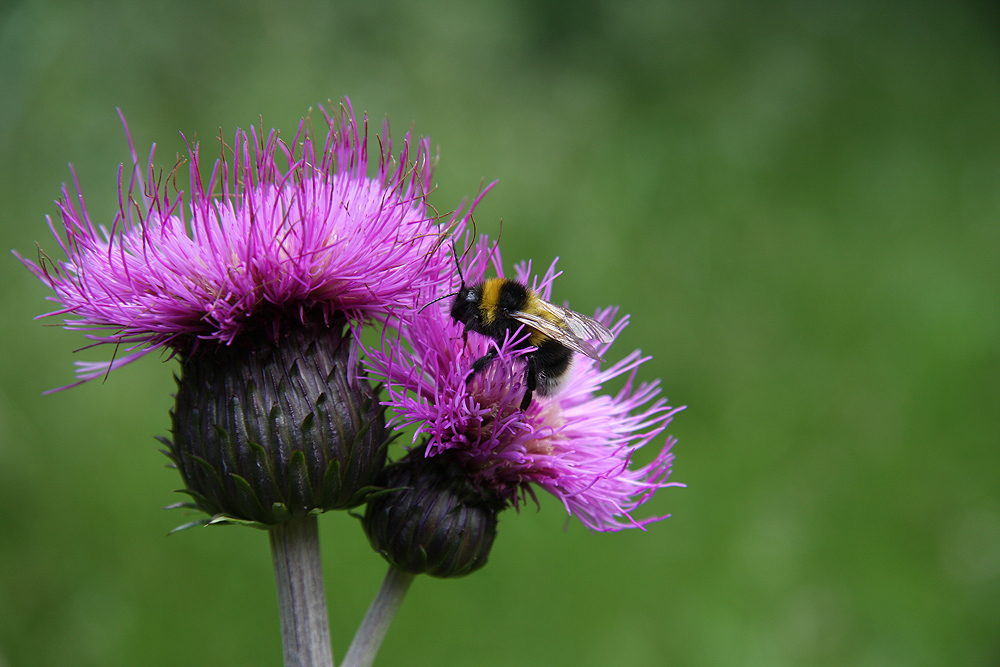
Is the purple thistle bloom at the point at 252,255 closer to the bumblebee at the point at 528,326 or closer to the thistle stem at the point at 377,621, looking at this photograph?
the bumblebee at the point at 528,326

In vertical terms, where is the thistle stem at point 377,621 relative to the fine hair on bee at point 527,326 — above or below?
below

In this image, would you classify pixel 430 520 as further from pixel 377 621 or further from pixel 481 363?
pixel 481 363

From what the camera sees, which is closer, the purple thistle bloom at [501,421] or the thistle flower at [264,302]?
the thistle flower at [264,302]

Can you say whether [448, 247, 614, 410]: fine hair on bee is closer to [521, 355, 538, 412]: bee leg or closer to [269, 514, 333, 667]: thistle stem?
[521, 355, 538, 412]: bee leg

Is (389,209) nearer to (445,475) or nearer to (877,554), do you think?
(445,475)

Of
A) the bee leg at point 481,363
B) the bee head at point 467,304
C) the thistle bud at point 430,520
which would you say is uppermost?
the bee head at point 467,304

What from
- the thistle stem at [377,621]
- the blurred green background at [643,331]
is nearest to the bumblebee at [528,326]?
the thistle stem at [377,621]

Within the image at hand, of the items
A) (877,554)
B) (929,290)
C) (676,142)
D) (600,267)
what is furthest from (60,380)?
(929,290)
